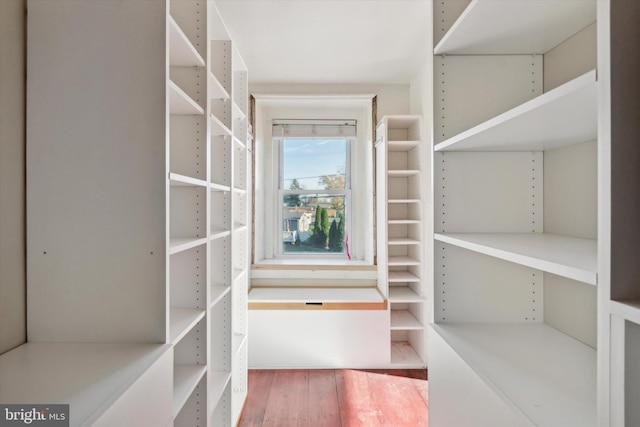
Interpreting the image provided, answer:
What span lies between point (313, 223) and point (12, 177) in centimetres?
289

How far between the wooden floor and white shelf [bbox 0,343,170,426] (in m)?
1.50

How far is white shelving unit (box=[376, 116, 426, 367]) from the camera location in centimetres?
293

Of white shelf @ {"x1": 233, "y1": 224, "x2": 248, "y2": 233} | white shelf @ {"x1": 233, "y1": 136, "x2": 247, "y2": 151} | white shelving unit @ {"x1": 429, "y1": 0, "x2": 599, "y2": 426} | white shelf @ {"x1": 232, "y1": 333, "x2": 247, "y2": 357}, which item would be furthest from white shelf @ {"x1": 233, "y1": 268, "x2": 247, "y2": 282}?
white shelving unit @ {"x1": 429, "y1": 0, "x2": 599, "y2": 426}

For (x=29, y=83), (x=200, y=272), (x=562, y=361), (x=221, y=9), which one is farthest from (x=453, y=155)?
(x=221, y=9)

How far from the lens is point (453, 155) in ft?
4.46

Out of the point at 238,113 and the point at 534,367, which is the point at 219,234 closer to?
the point at 238,113

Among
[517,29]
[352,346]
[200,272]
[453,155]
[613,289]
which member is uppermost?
[517,29]

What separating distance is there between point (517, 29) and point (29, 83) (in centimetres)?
157

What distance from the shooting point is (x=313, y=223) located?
3.79 meters

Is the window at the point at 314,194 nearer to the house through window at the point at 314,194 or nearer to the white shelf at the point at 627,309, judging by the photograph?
the house through window at the point at 314,194

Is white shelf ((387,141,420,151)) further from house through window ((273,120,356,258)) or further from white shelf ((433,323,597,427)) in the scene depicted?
white shelf ((433,323,597,427))

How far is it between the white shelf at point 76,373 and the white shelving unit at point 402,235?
2245 millimetres

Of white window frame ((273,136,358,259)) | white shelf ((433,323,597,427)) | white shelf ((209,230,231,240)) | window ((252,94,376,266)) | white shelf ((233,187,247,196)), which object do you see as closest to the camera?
white shelf ((433,323,597,427))

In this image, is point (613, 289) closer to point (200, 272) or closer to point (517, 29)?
point (517, 29)
